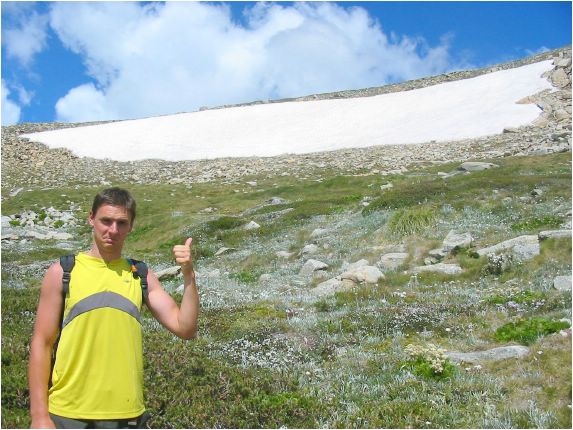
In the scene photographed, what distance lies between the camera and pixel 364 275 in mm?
14281

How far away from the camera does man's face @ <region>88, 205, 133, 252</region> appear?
4.29 metres

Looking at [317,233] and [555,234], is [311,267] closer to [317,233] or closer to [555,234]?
[317,233]

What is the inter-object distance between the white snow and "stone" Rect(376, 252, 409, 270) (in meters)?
39.6

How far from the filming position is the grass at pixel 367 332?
6.69 m

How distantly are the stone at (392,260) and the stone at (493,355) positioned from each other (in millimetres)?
7382

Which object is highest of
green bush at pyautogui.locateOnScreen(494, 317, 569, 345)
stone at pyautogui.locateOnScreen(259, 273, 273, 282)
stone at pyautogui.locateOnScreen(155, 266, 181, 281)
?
stone at pyautogui.locateOnScreen(155, 266, 181, 281)

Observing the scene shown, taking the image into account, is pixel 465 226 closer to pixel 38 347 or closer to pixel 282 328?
pixel 282 328

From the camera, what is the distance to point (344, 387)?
7559 millimetres

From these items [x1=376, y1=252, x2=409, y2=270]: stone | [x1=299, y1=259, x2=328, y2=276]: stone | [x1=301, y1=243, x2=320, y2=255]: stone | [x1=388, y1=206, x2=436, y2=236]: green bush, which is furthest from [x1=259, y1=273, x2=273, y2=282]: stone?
[x1=388, y1=206, x2=436, y2=236]: green bush

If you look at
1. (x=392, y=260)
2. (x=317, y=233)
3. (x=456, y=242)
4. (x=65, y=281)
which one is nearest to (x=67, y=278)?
(x=65, y=281)

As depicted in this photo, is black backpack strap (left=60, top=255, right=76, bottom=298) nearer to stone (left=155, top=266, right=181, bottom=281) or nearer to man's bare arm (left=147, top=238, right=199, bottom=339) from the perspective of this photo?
man's bare arm (left=147, top=238, right=199, bottom=339)

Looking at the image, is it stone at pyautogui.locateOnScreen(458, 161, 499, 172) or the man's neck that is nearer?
the man's neck

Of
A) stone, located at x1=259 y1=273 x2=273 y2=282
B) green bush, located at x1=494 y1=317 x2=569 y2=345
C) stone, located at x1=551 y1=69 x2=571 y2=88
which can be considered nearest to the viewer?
green bush, located at x1=494 y1=317 x2=569 y2=345

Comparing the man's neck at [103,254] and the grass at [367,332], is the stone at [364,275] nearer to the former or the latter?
the grass at [367,332]
